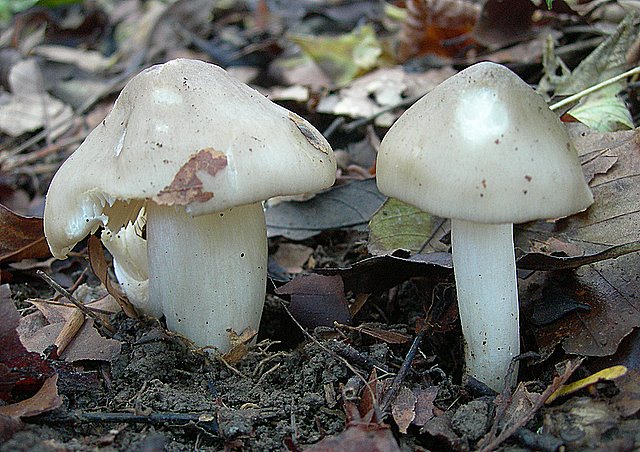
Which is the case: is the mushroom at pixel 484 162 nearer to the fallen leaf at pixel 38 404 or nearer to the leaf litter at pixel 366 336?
the leaf litter at pixel 366 336

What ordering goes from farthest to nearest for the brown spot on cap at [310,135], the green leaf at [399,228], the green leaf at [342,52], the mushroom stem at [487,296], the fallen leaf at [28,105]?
1. the fallen leaf at [28,105]
2. the green leaf at [342,52]
3. the green leaf at [399,228]
4. the brown spot on cap at [310,135]
5. the mushroom stem at [487,296]

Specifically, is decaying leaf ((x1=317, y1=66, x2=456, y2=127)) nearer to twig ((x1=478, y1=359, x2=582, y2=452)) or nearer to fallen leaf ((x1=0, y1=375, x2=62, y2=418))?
twig ((x1=478, y1=359, x2=582, y2=452))

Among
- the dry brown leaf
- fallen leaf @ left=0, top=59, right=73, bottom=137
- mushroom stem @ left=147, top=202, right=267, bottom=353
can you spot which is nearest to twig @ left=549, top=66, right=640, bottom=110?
mushroom stem @ left=147, top=202, right=267, bottom=353

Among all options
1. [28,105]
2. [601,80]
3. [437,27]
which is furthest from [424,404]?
[28,105]

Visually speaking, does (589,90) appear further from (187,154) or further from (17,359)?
(17,359)

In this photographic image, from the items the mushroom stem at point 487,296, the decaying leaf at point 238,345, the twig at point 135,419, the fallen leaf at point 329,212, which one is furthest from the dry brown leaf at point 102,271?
the mushroom stem at point 487,296

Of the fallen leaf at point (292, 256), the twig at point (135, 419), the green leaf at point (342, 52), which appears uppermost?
the twig at point (135, 419)

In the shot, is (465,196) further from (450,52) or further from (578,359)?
(450,52)
